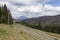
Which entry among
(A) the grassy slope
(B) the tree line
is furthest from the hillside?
(B) the tree line

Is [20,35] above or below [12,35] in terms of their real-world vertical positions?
below

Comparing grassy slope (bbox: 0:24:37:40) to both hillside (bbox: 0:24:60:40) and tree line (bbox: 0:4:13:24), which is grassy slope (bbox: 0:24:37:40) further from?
tree line (bbox: 0:4:13:24)

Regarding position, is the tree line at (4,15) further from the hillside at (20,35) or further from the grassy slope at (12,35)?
the grassy slope at (12,35)

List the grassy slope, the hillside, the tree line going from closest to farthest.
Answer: the grassy slope → the hillside → the tree line

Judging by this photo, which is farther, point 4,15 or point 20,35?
point 4,15

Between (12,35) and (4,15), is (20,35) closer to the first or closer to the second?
(12,35)

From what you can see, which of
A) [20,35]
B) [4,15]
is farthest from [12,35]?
[4,15]

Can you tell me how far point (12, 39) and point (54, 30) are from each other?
41.1 metres

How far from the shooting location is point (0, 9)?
89875 millimetres

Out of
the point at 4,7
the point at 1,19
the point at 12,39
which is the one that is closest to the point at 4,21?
the point at 1,19

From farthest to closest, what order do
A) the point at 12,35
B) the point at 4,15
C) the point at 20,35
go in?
the point at 4,15 < the point at 20,35 < the point at 12,35

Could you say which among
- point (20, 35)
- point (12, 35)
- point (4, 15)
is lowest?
point (4, 15)

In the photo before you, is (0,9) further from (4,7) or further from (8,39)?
(8,39)

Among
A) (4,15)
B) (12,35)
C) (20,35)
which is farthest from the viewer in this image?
(4,15)
